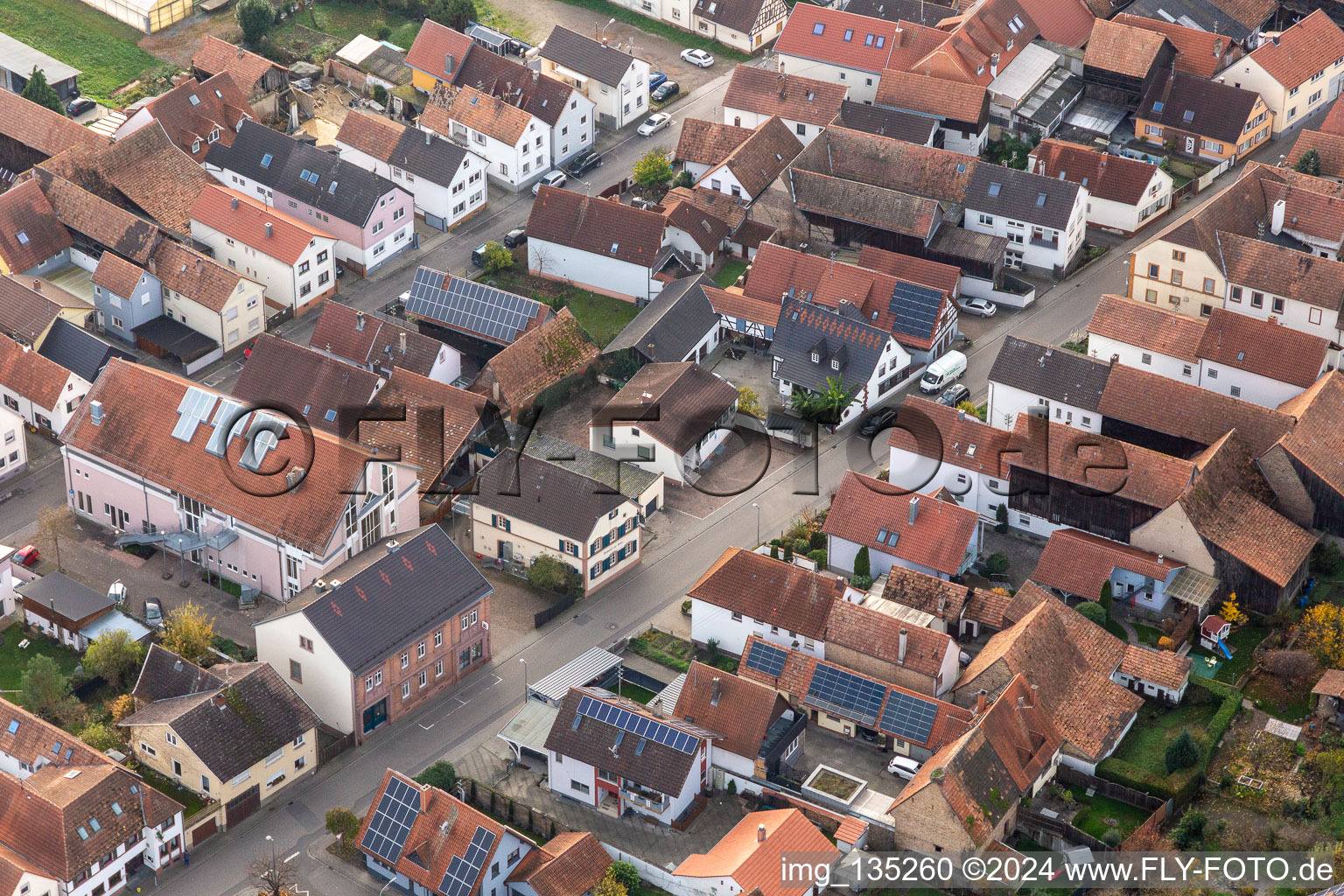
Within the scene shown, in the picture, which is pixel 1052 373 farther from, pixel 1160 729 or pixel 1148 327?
pixel 1160 729

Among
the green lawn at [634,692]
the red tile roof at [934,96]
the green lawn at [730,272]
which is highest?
the red tile roof at [934,96]

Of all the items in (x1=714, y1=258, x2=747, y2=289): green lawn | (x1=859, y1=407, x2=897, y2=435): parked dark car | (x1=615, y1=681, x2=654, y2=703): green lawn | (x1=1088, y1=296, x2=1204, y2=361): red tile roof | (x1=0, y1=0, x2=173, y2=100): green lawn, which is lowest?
(x1=615, y1=681, x2=654, y2=703): green lawn

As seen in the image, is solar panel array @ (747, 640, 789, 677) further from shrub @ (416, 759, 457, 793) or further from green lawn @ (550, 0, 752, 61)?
green lawn @ (550, 0, 752, 61)

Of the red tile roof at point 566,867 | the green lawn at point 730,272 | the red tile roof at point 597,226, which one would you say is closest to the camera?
the red tile roof at point 566,867

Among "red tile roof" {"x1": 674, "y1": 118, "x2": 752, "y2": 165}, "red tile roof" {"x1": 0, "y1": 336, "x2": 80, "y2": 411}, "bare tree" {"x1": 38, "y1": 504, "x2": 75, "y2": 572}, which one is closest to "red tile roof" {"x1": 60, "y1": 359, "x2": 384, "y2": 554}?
"bare tree" {"x1": 38, "y1": 504, "x2": 75, "y2": 572}

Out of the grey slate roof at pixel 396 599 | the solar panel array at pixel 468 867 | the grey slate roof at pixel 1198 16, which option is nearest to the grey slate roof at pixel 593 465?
the grey slate roof at pixel 396 599

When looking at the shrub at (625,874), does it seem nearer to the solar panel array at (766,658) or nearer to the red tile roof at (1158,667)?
the solar panel array at (766,658)
